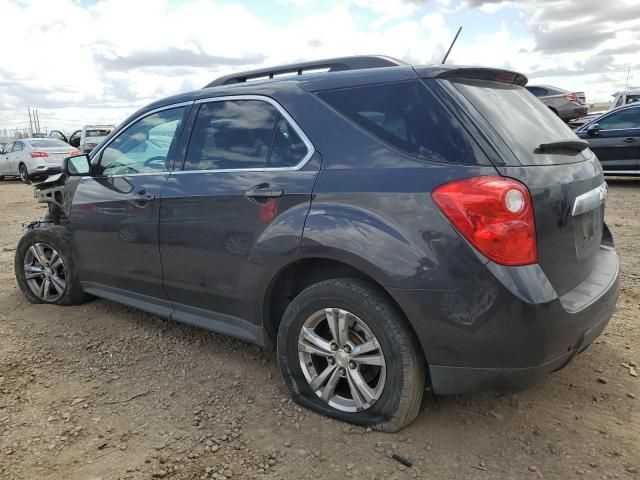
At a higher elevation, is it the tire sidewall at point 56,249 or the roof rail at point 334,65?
the roof rail at point 334,65

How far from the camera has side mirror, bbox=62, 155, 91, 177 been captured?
155 inches

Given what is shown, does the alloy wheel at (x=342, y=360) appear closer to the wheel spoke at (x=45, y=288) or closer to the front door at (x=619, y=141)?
the wheel spoke at (x=45, y=288)

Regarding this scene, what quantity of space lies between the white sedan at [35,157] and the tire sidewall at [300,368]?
15455mm

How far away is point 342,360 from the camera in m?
2.65

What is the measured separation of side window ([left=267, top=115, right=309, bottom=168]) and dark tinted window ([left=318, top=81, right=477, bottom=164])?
0.90ft

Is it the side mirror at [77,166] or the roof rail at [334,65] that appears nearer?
the roof rail at [334,65]

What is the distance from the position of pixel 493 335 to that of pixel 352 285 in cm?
69

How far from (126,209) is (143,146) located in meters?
0.47

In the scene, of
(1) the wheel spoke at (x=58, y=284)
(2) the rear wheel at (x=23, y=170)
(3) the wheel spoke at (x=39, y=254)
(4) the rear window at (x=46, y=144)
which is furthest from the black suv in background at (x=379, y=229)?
(4) the rear window at (x=46, y=144)

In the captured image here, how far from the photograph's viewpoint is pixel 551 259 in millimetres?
2303

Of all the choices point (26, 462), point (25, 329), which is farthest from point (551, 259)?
point (25, 329)

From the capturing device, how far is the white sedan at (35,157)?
1647 cm

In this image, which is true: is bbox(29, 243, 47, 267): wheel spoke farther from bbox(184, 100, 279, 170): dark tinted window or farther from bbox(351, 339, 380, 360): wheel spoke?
bbox(351, 339, 380, 360): wheel spoke

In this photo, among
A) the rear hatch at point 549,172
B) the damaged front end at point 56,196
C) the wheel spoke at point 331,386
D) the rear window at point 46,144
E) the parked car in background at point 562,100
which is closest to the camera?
the rear hatch at point 549,172
